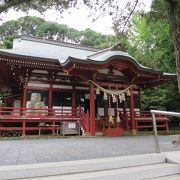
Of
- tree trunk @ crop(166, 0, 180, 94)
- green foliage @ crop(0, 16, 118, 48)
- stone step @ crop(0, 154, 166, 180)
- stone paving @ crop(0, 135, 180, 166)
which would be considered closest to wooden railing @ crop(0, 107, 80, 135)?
stone paving @ crop(0, 135, 180, 166)

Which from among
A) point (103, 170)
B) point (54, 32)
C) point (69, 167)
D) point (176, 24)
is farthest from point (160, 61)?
point (54, 32)

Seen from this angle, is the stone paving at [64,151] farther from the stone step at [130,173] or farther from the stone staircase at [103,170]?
the stone step at [130,173]

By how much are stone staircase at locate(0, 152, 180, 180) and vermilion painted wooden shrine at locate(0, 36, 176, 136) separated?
7594 mm

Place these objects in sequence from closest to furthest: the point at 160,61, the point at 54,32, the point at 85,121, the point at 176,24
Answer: the point at 176,24 < the point at 85,121 < the point at 160,61 < the point at 54,32

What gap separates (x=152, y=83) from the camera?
15734 millimetres

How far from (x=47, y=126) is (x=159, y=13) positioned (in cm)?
828

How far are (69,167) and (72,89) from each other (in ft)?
36.3

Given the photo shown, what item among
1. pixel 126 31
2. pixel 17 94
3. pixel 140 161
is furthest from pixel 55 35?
pixel 140 161

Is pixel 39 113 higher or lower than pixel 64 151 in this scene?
higher

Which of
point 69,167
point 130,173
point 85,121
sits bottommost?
point 130,173

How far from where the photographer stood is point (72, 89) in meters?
14.3

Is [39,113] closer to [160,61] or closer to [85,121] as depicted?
[85,121]

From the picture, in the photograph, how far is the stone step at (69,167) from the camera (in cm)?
300

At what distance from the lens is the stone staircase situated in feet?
10.1
